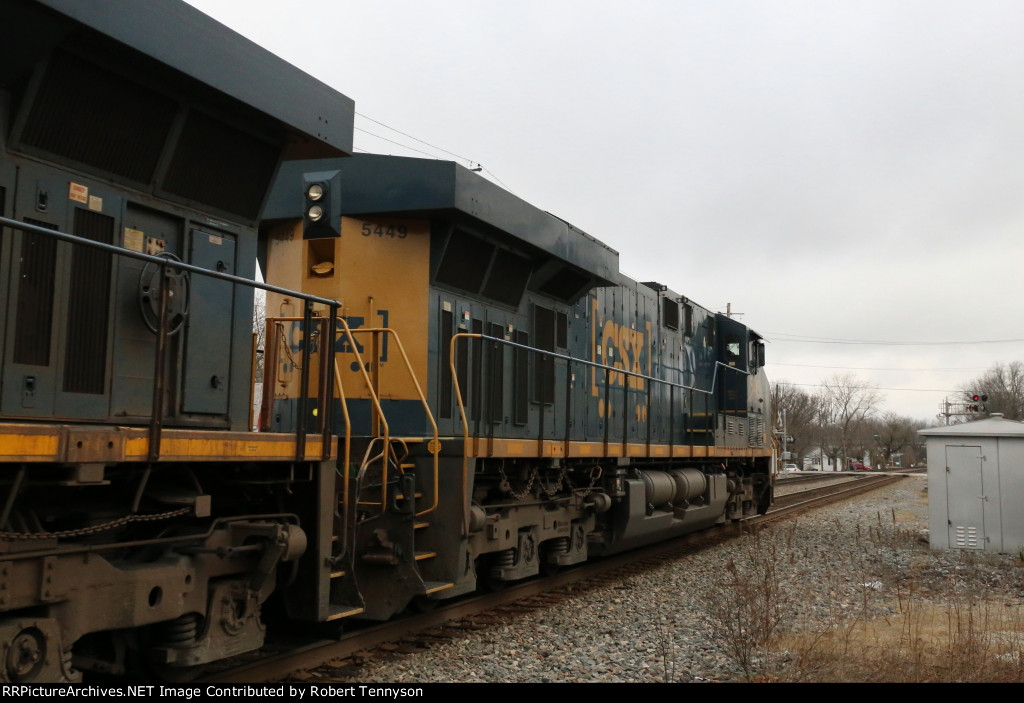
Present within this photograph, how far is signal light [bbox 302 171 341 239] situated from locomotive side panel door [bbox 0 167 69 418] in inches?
115

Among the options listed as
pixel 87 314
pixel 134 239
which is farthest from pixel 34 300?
pixel 134 239

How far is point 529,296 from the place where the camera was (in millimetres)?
9156

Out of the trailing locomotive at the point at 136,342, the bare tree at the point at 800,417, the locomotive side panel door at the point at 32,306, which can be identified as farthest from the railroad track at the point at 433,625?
the bare tree at the point at 800,417

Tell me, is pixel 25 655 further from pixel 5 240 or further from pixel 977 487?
pixel 977 487

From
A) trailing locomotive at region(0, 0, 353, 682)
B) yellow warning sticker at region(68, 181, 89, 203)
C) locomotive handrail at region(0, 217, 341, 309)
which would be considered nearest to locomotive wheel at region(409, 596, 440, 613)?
trailing locomotive at region(0, 0, 353, 682)

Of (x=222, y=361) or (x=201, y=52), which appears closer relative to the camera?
(x=201, y=52)

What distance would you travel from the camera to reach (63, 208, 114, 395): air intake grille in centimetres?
422

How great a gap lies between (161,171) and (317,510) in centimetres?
213

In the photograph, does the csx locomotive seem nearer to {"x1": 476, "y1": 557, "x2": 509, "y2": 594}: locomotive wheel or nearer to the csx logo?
{"x1": 476, "y1": 557, "x2": 509, "y2": 594}: locomotive wheel

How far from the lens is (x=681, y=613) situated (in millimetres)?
7902

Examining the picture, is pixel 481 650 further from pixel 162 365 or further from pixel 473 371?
pixel 162 365

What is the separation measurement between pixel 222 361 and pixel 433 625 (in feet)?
9.91

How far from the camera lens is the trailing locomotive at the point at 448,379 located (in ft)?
20.8
